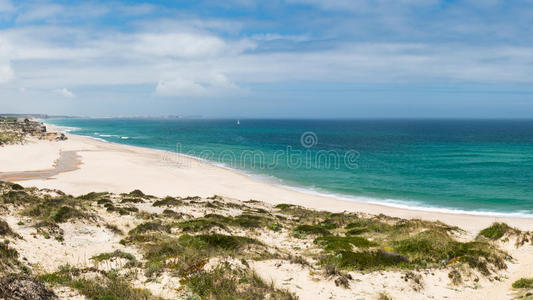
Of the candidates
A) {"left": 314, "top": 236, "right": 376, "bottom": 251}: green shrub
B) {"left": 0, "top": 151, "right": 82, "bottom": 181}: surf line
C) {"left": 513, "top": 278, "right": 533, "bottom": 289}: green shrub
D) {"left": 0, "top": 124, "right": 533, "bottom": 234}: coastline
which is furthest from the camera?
{"left": 0, "top": 151, "right": 82, "bottom": 181}: surf line

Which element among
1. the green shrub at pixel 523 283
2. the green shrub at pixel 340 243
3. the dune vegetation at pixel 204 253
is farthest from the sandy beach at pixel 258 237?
the green shrub at pixel 340 243

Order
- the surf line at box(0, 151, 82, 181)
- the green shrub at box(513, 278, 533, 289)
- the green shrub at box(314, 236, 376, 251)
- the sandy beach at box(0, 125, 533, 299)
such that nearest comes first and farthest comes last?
1. the sandy beach at box(0, 125, 533, 299)
2. the green shrub at box(513, 278, 533, 289)
3. the green shrub at box(314, 236, 376, 251)
4. the surf line at box(0, 151, 82, 181)

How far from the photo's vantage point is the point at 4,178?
41312mm

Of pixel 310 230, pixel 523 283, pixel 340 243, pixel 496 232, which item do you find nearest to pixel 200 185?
pixel 310 230

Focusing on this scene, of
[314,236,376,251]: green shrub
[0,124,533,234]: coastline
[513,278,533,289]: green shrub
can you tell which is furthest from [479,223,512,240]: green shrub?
[314,236,376,251]: green shrub

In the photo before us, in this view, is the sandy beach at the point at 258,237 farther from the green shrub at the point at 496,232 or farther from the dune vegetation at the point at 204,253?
the green shrub at the point at 496,232

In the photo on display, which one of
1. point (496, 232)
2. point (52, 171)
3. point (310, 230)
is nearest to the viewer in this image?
point (496, 232)

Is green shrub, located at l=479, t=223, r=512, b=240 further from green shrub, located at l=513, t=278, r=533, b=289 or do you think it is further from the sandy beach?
green shrub, located at l=513, t=278, r=533, b=289

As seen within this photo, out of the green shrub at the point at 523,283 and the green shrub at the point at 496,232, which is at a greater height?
the green shrub at the point at 523,283

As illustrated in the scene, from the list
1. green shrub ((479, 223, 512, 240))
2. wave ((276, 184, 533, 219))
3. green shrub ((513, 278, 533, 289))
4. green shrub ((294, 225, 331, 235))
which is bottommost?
wave ((276, 184, 533, 219))

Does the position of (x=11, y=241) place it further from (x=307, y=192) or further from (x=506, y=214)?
(x=506, y=214)

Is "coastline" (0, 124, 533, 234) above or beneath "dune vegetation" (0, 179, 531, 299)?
beneath

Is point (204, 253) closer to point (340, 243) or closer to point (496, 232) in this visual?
point (340, 243)

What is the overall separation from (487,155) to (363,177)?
37.7m
